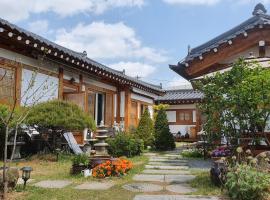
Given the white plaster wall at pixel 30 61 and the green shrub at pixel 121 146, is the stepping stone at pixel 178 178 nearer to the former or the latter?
the green shrub at pixel 121 146

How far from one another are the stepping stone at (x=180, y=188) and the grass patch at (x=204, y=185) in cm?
12

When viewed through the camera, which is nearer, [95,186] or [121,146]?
[95,186]

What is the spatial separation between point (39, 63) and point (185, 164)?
5.07 m

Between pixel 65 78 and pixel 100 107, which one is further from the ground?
pixel 65 78

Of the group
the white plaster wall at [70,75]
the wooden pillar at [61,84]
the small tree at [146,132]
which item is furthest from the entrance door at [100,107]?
the wooden pillar at [61,84]

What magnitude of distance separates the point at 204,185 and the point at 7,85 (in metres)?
6.27

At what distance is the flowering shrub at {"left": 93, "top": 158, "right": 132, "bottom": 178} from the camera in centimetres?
720

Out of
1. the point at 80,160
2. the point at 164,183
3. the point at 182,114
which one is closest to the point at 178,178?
the point at 164,183

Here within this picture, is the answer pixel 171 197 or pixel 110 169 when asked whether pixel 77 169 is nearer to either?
pixel 110 169

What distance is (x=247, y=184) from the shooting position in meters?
5.07

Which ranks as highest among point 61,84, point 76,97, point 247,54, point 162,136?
point 247,54

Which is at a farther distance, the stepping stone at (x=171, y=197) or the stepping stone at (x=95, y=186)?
the stepping stone at (x=95, y=186)

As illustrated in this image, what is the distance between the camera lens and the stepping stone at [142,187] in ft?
19.7

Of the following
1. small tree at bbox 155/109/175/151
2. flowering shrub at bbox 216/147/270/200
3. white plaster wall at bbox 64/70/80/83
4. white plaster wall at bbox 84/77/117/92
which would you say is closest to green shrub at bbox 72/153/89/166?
flowering shrub at bbox 216/147/270/200
